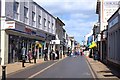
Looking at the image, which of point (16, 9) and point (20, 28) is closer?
point (16, 9)

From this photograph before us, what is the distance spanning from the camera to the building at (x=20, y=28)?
32.1 m

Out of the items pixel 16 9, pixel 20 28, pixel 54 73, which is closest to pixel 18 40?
pixel 20 28

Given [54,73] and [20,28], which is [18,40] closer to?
A: [20,28]

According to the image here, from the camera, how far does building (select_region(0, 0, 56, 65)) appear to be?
32125 millimetres

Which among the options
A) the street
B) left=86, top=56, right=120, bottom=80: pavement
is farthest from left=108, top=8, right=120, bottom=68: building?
the street

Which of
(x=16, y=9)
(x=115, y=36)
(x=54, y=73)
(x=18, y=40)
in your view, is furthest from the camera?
(x=18, y=40)

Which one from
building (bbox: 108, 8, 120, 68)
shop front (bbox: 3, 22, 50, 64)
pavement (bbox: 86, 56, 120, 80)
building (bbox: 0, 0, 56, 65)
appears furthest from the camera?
shop front (bbox: 3, 22, 50, 64)

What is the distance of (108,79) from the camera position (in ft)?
59.9

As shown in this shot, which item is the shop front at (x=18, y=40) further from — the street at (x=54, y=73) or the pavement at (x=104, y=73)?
the pavement at (x=104, y=73)

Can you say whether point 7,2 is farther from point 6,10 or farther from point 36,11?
point 36,11

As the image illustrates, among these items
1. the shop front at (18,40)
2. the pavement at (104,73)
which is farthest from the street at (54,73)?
the shop front at (18,40)

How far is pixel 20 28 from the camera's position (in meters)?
38.0

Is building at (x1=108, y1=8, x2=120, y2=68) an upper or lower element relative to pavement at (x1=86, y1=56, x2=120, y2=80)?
upper

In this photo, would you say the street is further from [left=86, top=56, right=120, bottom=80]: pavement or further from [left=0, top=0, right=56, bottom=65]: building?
[left=0, top=0, right=56, bottom=65]: building
